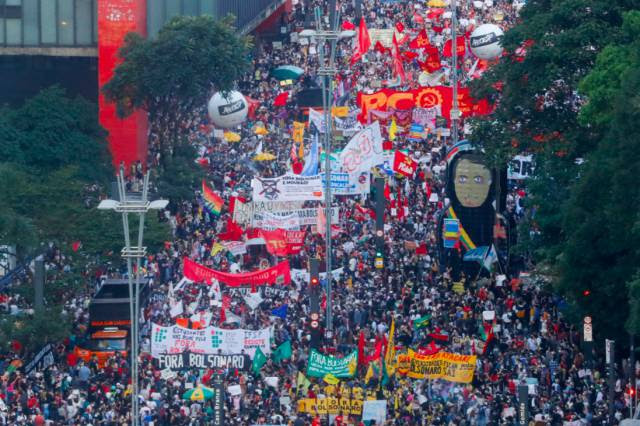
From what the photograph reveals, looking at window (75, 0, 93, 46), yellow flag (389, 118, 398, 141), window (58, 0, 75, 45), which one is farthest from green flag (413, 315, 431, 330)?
window (58, 0, 75, 45)

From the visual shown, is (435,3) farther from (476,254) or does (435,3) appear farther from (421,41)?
(476,254)

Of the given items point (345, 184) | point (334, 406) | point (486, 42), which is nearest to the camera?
point (334, 406)

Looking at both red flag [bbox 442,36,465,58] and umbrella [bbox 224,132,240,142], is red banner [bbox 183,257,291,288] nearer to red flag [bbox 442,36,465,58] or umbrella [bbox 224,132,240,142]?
umbrella [bbox 224,132,240,142]

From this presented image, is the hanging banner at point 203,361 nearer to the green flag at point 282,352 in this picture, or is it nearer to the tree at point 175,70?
the green flag at point 282,352

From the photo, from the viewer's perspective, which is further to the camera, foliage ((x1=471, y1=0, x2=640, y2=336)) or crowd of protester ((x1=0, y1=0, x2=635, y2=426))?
foliage ((x1=471, y1=0, x2=640, y2=336))

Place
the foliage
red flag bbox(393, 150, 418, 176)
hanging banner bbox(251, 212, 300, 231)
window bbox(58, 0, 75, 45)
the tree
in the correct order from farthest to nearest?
window bbox(58, 0, 75, 45)
the tree
red flag bbox(393, 150, 418, 176)
hanging banner bbox(251, 212, 300, 231)
the foliage

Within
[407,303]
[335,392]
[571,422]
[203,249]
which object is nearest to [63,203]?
[203,249]

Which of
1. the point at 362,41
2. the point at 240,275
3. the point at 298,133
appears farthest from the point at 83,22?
the point at 240,275
